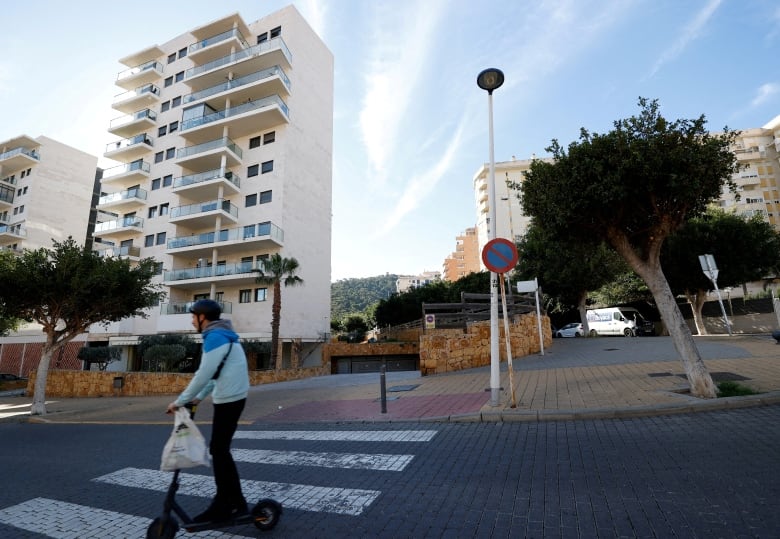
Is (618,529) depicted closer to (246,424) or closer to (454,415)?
(454,415)

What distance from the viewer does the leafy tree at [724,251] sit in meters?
24.8

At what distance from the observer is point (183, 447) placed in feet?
8.68

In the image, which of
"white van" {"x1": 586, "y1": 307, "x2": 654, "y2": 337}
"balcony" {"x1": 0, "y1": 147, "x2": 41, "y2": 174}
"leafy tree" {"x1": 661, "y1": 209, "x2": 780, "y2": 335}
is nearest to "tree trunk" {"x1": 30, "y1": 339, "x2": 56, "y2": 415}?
"white van" {"x1": 586, "y1": 307, "x2": 654, "y2": 337}

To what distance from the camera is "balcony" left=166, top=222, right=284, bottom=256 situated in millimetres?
27484

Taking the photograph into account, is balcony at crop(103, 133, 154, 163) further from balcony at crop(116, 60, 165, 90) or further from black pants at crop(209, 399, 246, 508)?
black pants at crop(209, 399, 246, 508)

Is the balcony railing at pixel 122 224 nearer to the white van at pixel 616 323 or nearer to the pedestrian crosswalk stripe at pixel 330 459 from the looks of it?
the pedestrian crosswalk stripe at pixel 330 459

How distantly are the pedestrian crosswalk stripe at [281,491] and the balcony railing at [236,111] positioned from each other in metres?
29.5

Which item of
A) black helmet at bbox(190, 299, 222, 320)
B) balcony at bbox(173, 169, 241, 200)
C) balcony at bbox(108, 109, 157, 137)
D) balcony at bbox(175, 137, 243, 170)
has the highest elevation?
balcony at bbox(108, 109, 157, 137)

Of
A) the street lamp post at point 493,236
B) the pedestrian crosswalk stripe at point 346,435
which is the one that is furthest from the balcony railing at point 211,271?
the street lamp post at point 493,236

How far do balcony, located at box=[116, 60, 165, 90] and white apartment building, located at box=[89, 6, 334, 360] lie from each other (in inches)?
12.2

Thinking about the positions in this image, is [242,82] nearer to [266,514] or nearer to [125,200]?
[125,200]

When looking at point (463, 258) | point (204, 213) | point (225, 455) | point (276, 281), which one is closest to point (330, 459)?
point (225, 455)

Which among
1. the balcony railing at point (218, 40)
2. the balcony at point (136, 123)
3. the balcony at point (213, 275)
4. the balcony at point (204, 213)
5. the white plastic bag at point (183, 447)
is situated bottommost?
the white plastic bag at point (183, 447)

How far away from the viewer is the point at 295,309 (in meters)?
28.7
